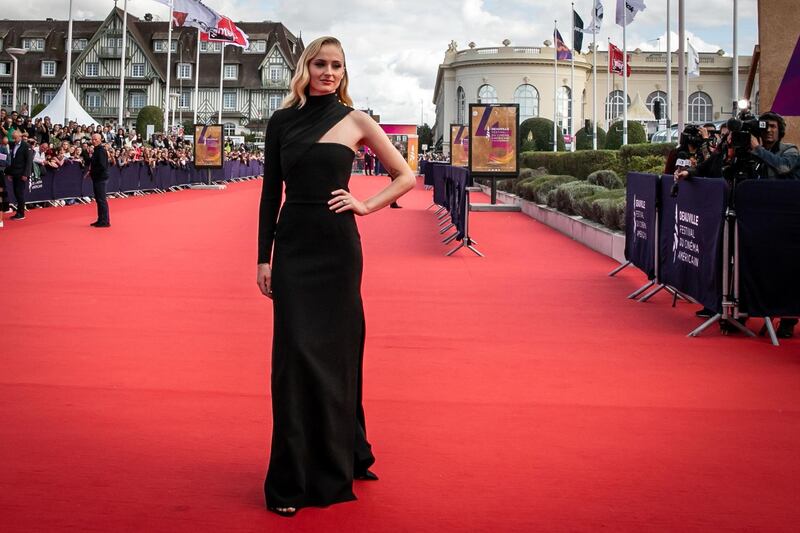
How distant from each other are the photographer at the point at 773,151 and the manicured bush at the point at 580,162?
20.8 m

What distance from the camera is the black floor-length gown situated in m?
4.48

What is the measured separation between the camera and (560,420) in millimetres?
6250

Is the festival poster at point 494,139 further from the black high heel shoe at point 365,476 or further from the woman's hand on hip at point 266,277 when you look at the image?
the woman's hand on hip at point 266,277

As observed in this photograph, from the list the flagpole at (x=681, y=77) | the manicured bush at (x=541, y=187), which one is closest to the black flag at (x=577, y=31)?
the manicured bush at (x=541, y=187)

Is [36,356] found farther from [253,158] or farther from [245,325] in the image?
[253,158]

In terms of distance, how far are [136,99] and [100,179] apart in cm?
8270

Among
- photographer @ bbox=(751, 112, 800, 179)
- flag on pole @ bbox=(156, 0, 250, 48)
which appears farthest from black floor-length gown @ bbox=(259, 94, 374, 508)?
flag on pole @ bbox=(156, 0, 250, 48)

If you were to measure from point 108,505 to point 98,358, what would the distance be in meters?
3.58

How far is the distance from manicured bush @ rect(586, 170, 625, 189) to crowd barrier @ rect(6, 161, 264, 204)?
13.4 metres

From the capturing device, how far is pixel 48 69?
102 meters

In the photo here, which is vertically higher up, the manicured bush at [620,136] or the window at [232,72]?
the window at [232,72]

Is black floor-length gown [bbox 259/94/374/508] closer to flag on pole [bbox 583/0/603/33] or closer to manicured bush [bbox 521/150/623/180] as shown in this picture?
manicured bush [bbox 521/150/623/180]

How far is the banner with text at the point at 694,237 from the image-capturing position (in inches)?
368

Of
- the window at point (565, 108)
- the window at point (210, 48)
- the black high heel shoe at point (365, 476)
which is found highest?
the window at point (210, 48)
